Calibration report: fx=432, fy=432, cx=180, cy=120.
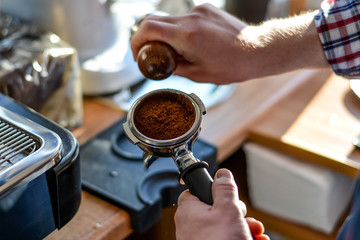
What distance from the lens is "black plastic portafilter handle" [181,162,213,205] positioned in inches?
15.1

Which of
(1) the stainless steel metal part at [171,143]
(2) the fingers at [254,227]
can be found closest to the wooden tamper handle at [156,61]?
(1) the stainless steel metal part at [171,143]

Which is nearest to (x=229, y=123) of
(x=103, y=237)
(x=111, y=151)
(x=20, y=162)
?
(x=111, y=151)

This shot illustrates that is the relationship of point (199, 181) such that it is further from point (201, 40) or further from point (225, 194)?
point (201, 40)

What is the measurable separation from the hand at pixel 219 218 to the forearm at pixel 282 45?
0.24m

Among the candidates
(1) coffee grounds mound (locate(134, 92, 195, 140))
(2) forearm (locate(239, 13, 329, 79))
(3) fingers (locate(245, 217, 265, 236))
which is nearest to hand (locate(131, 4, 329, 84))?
(2) forearm (locate(239, 13, 329, 79))

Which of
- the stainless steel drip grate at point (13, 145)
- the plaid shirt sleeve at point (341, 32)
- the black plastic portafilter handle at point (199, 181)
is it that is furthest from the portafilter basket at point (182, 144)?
the plaid shirt sleeve at point (341, 32)

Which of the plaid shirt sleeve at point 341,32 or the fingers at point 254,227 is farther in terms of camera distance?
the plaid shirt sleeve at point 341,32

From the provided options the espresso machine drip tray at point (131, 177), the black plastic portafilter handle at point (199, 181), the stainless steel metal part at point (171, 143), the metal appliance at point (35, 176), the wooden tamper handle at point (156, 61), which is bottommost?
the espresso machine drip tray at point (131, 177)

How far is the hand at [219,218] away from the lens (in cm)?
36

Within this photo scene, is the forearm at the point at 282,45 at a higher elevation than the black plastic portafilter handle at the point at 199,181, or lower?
higher

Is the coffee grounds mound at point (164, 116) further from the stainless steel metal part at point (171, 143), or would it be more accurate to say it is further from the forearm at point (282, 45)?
the forearm at point (282, 45)

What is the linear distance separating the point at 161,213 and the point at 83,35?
1.25 feet

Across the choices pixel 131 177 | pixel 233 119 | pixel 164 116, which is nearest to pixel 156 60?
pixel 164 116

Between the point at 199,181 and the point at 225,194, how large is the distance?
3 centimetres
